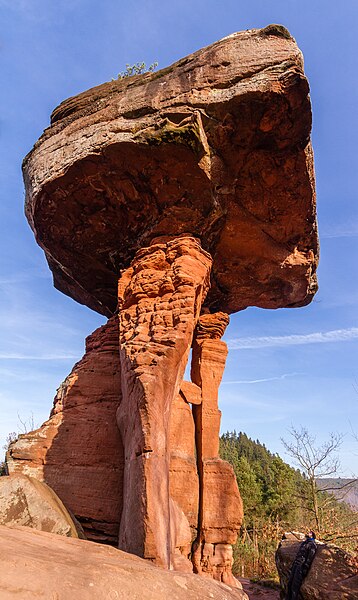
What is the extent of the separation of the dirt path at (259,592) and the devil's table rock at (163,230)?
22.4 feet

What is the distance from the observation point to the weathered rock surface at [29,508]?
3943mm

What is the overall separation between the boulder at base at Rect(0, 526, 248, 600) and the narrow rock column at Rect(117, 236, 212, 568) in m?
1.12

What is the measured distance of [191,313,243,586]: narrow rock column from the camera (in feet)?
24.0

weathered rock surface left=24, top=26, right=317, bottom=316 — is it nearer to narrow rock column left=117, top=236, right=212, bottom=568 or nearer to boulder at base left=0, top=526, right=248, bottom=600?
narrow rock column left=117, top=236, right=212, bottom=568

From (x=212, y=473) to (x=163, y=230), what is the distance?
4914 mm

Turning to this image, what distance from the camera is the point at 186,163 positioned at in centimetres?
608

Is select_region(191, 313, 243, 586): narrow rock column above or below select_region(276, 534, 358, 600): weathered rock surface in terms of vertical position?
above

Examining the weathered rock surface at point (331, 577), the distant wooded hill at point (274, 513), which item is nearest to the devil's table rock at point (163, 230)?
the weathered rock surface at point (331, 577)

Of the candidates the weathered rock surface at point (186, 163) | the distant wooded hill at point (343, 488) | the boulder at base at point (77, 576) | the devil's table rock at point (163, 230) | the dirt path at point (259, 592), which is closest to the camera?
the boulder at base at point (77, 576)

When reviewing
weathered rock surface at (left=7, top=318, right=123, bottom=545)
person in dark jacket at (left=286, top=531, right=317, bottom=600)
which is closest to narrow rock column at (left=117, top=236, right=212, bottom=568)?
weathered rock surface at (left=7, top=318, right=123, bottom=545)

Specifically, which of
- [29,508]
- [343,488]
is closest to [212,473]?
[29,508]

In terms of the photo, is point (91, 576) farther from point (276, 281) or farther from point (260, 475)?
point (260, 475)

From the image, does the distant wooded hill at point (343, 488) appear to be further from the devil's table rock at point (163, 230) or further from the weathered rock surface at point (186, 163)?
the weathered rock surface at point (186, 163)

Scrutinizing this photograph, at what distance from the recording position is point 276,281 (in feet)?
29.1
